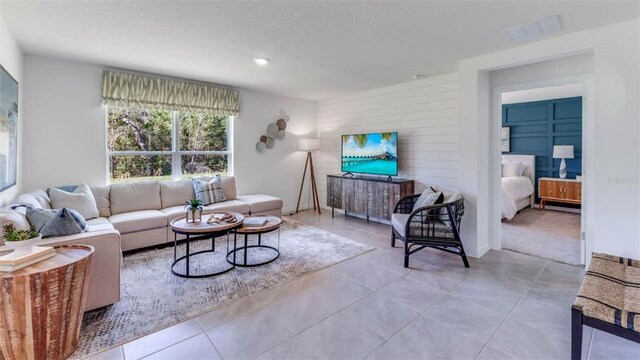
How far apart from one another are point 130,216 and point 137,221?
0.59 ft

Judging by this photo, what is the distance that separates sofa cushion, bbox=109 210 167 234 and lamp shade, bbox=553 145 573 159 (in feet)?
23.9

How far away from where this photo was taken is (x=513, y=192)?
574 cm

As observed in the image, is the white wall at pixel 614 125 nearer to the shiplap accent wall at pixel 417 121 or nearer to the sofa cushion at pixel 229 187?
the shiplap accent wall at pixel 417 121

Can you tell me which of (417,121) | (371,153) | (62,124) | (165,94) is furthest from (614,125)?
(62,124)

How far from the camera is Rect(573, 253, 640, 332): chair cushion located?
1.62 meters

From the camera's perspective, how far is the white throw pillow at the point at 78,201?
342cm

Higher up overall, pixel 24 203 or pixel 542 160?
pixel 542 160

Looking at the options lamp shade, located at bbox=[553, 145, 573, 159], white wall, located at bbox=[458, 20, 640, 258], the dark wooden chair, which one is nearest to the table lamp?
lamp shade, located at bbox=[553, 145, 573, 159]

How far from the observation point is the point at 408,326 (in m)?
2.20

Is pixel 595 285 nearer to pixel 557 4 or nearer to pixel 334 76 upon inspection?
pixel 557 4

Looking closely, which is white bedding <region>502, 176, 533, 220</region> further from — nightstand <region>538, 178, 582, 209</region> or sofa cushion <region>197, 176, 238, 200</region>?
sofa cushion <region>197, 176, 238, 200</region>

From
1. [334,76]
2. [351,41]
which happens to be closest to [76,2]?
[351,41]

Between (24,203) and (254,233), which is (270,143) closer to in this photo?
(254,233)

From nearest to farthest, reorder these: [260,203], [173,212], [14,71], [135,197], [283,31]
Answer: [283,31], [14,71], [173,212], [135,197], [260,203]
